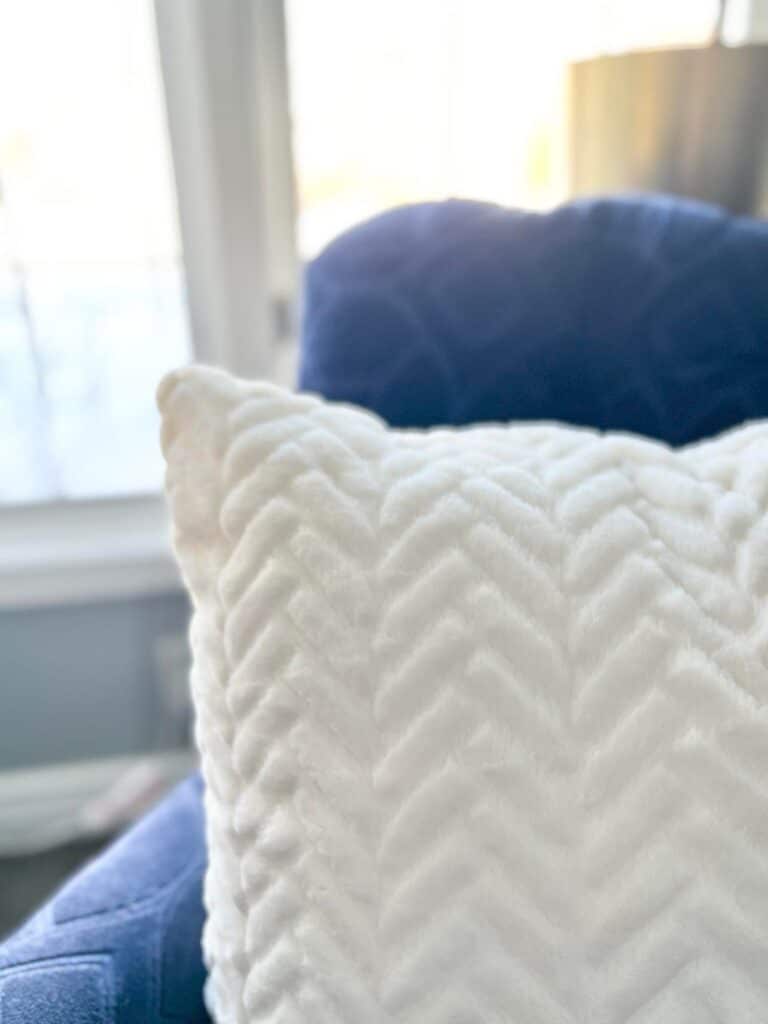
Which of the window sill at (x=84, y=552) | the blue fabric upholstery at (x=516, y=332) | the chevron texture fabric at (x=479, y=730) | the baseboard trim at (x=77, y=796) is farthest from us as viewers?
the baseboard trim at (x=77, y=796)

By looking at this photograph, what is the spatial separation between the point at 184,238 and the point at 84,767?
774 mm

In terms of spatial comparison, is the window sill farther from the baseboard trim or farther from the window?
the baseboard trim

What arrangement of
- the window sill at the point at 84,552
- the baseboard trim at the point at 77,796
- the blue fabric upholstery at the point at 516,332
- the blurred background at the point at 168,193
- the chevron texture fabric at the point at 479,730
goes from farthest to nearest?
the baseboard trim at the point at 77,796, the window sill at the point at 84,552, the blurred background at the point at 168,193, the blue fabric upholstery at the point at 516,332, the chevron texture fabric at the point at 479,730

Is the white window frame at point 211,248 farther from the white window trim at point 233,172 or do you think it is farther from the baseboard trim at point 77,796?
the baseboard trim at point 77,796

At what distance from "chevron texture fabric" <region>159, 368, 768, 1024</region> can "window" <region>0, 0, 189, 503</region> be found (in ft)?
2.40

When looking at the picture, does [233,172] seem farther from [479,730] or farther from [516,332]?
[479,730]

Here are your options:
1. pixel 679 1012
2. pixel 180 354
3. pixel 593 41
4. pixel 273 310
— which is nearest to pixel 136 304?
pixel 180 354

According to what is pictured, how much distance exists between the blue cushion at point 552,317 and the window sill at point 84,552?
566 mm

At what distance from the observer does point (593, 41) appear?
104 cm

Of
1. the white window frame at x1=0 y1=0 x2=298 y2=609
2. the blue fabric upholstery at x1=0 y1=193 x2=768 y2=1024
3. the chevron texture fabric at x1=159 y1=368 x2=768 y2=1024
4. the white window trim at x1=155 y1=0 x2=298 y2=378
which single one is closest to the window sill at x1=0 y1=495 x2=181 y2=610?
the white window frame at x1=0 y1=0 x2=298 y2=609

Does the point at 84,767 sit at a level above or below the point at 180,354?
below

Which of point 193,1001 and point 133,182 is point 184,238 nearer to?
point 133,182

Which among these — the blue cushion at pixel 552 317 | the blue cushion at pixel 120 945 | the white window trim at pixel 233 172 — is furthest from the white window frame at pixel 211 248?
the blue cushion at pixel 120 945

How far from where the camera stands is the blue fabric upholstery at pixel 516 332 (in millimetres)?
618
